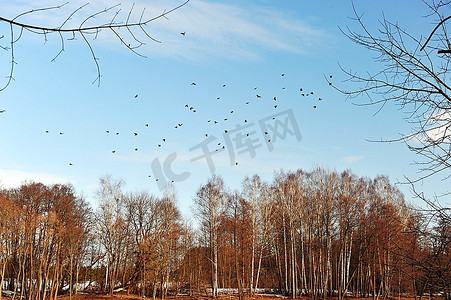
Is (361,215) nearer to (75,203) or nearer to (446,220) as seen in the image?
(75,203)

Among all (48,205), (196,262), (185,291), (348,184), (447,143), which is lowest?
(185,291)

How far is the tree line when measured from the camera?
25.3 metres

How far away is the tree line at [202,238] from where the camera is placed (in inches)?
997

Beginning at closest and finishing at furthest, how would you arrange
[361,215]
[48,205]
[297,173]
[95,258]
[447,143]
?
[447,143] < [361,215] < [48,205] < [95,258] < [297,173]

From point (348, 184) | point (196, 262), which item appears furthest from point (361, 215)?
point (196, 262)

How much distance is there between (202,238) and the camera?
34.1 m

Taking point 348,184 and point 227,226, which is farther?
point 348,184

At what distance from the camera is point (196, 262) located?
33.5 m

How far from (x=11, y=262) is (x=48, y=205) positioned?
17.5ft

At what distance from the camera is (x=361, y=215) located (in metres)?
27.6

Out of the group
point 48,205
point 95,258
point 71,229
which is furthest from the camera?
point 95,258

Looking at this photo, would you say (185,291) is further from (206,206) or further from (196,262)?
(206,206)

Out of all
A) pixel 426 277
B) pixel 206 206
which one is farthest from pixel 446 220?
pixel 206 206

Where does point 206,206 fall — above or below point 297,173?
below
